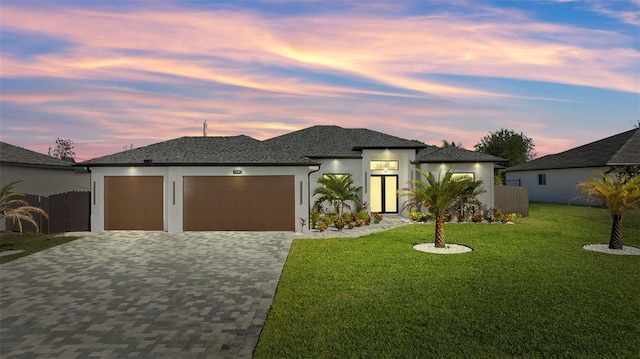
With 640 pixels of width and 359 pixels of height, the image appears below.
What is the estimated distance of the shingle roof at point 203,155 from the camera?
52.0 ft

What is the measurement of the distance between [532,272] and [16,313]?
36.0 feet

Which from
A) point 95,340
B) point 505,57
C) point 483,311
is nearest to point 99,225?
point 95,340

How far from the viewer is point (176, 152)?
17.2 m

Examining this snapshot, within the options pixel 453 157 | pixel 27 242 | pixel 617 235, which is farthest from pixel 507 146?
pixel 27 242

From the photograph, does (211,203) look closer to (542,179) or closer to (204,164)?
(204,164)

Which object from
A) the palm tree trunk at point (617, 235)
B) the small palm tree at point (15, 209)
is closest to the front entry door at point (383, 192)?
the palm tree trunk at point (617, 235)

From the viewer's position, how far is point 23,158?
60.1 feet

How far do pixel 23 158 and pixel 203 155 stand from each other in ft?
33.2

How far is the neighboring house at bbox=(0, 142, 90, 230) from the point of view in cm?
1702

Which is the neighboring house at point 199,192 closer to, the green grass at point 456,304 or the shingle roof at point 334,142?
the shingle roof at point 334,142

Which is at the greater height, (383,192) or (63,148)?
(63,148)

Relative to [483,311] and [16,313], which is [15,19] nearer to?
[16,313]

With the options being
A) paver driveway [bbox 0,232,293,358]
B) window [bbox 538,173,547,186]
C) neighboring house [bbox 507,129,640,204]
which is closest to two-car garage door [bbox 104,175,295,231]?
paver driveway [bbox 0,232,293,358]

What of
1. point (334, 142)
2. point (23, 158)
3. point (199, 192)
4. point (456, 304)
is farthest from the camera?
point (334, 142)
